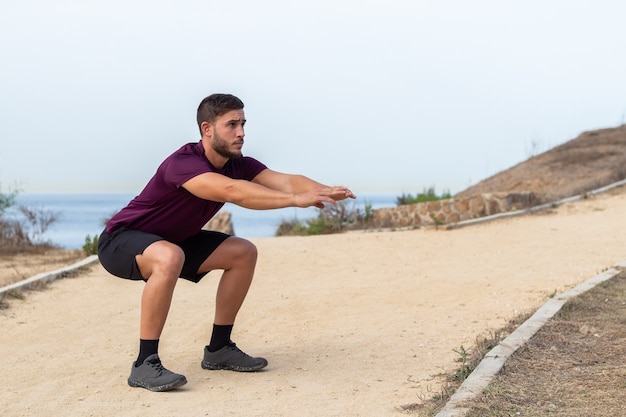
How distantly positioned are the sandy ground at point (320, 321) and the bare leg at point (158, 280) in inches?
15.5

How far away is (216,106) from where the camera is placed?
16.0 ft

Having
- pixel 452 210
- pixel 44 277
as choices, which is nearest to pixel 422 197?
pixel 452 210

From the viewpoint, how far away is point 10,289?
8086mm

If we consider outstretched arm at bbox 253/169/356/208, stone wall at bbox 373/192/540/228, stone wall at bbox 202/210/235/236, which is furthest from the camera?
stone wall at bbox 202/210/235/236

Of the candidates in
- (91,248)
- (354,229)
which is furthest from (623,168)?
(91,248)

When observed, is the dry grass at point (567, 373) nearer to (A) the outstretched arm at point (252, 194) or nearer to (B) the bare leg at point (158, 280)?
(A) the outstretched arm at point (252, 194)

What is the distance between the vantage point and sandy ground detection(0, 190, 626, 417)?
15.7ft

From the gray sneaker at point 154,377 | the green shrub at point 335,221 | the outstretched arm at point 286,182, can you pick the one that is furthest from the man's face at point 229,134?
the green shrub at point 335,221

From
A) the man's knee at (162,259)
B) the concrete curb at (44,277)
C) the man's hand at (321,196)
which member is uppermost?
the man's hand at (321,196)

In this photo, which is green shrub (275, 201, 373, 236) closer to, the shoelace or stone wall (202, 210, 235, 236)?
stone wall (202, 210, 235, 236)

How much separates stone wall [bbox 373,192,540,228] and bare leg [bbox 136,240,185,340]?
841 cm

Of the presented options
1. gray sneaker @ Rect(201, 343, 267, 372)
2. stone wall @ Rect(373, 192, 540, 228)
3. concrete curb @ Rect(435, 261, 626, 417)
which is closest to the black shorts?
gray sneaker @ Rect(201, 343, 267, 372)

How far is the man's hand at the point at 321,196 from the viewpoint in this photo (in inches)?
→ 173

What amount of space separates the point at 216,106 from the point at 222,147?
0.23 m
